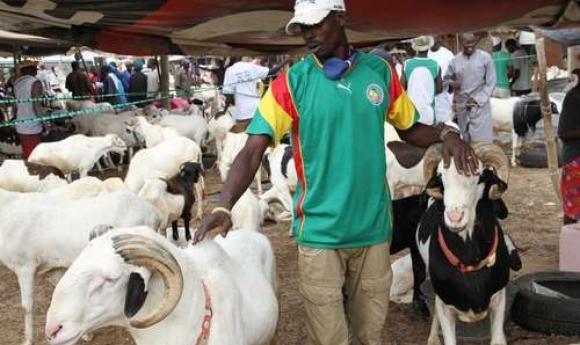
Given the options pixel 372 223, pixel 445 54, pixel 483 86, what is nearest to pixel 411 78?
pixel 483 86

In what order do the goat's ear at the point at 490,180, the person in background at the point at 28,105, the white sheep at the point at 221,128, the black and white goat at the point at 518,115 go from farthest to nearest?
the white sheep at the point at 221,128 < the black and white goat at the point at 518,115 < the person in background at the point at 28,105 < the goat's ear at the point at 490,180

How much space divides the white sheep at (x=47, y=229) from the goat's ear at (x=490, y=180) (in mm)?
2886

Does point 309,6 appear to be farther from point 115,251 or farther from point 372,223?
point 115,251

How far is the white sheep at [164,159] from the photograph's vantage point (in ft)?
29.0

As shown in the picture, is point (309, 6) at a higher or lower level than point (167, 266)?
higher

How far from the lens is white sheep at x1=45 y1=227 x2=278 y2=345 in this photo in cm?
286

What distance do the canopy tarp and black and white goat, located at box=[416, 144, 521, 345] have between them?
3.82ft

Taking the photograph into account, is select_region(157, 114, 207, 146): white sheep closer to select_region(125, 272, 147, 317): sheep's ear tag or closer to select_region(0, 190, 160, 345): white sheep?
select_region(0, 190, 160, 345): white sheep

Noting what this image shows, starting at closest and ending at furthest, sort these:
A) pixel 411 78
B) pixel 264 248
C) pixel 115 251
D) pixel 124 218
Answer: pixel 115 251, pixel 264 248, pixel 124 218, pixel 411 78

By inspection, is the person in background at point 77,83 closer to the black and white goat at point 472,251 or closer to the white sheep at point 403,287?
the white sheep at point 403,287

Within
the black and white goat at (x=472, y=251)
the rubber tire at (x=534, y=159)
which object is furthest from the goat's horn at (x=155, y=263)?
the rubber tire at (x=534, y=159)

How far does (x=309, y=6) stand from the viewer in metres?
3.20

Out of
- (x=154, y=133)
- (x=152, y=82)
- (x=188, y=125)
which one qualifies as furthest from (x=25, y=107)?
(x=152, y=82)

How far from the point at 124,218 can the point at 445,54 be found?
8298 mm
